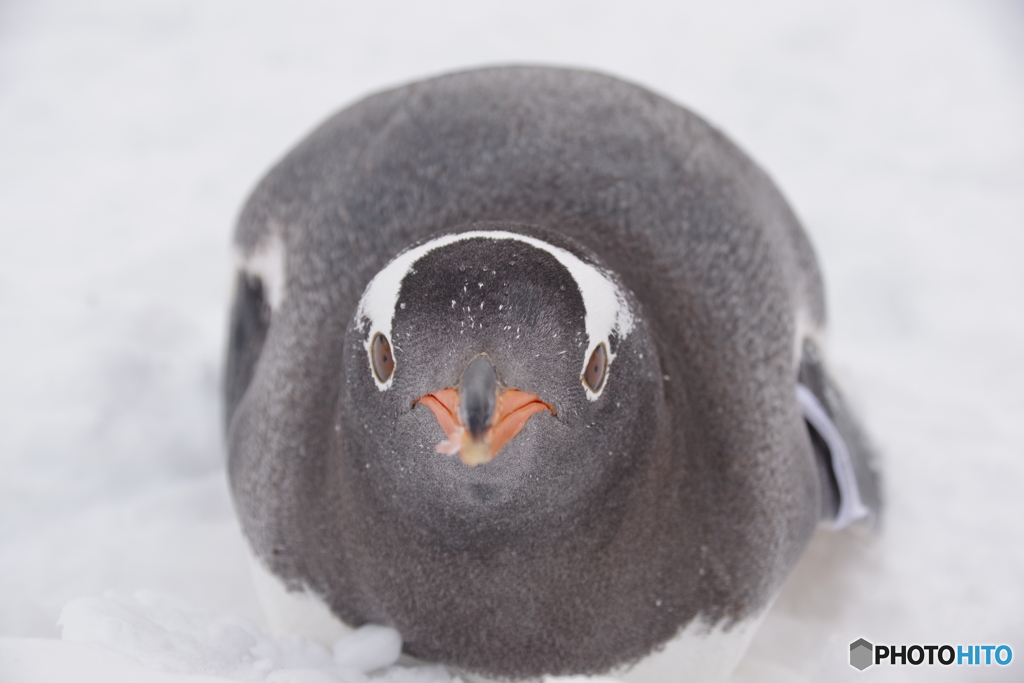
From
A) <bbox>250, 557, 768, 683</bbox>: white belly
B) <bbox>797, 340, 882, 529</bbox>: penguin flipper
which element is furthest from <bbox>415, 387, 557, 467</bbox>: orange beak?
<bbox>797, 340, 882, 529</bbox>: penguin flipper

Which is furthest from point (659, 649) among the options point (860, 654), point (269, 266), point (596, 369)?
point (269, 266)

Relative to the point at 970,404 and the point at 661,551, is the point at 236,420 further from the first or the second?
the point at 970,404

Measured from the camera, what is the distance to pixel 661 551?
174cm

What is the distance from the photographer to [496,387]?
4.43ft

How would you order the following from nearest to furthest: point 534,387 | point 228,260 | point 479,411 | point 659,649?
1. point 479,411
2. point 534,387
3. point 659,649
4. point 228,260

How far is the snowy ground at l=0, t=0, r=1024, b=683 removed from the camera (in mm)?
2275

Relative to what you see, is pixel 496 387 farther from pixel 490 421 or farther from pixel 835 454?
pixel 835 454

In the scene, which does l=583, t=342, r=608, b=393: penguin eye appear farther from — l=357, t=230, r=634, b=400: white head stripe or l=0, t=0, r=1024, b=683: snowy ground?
l=0, t=0, r=1024, b=683: snowy ground

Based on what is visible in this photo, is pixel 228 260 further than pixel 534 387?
Yes

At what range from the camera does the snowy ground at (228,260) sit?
228 centimetres

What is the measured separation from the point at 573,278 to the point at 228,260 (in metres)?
1.99

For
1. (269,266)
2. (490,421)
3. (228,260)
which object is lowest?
(490,421)

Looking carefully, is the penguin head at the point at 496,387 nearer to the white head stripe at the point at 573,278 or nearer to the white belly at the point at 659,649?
the white head stripe at the point at 573,278

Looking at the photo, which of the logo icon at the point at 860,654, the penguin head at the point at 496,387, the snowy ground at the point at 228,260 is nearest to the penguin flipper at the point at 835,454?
the snowy ground at the point at 228,260
